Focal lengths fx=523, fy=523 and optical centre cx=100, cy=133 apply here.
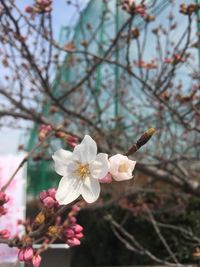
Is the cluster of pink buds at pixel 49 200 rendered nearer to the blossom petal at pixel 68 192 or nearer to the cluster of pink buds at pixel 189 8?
the blossom petal at pixel 68 192

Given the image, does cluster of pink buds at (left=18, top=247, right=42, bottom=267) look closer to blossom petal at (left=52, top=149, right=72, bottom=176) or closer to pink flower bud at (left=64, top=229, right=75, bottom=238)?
pink flower bud at (left=64, top=229, right=75, bottom=238)

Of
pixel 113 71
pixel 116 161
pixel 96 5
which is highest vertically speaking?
pixel 96 5

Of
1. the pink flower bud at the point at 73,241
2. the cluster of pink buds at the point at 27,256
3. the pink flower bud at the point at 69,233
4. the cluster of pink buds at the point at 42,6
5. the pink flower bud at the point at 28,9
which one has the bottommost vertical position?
the cluster of pink buds at the point at 27,256

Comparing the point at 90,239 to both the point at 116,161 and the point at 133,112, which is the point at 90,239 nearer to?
the point at 133,112

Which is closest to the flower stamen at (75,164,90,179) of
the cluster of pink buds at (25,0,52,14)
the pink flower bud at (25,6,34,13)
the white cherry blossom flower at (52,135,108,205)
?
the white cherry blossom flower at (52,135,108,205)

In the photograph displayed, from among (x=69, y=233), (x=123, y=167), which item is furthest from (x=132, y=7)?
(x=123, y=167)

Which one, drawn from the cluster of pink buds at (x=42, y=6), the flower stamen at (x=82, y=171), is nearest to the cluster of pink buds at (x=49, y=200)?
the flower stamen at (x=82, y=171)

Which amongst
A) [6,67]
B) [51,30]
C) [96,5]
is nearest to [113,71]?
[96,5]

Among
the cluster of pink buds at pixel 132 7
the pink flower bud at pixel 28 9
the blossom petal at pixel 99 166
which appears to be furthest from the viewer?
the pink flower bud at pixel 28 9
